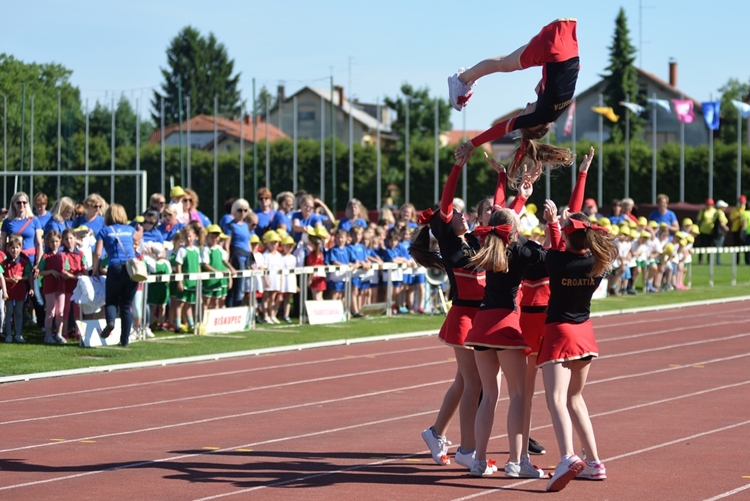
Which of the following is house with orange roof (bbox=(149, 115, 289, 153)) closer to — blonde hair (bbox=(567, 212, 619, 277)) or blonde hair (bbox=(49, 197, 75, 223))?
blonde hair (bbox=(49, 197, 75, 223))

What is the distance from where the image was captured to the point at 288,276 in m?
19.2

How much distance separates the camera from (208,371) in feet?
46.4

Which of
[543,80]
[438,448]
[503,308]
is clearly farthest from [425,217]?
[438,448]

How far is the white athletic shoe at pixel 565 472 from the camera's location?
748 cm

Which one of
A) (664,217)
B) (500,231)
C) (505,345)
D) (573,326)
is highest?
(664,217)

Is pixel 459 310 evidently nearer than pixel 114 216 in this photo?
Yes

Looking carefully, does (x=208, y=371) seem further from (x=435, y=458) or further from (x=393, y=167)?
(x=393, y=167)

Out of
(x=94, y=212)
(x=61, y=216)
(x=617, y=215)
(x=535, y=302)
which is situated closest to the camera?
(x=535, y=302)

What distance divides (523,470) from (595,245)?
5.46ft

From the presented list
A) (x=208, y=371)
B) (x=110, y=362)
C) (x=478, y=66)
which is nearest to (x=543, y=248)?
(x=478, y=66)

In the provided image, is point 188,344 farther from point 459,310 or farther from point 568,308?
point 568,308

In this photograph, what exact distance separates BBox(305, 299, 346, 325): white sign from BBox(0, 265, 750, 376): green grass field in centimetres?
29

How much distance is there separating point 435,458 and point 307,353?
24.6 feet

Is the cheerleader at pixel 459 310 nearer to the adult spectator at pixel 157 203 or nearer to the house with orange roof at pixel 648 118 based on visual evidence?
the adult spectator at pixel 157 203
